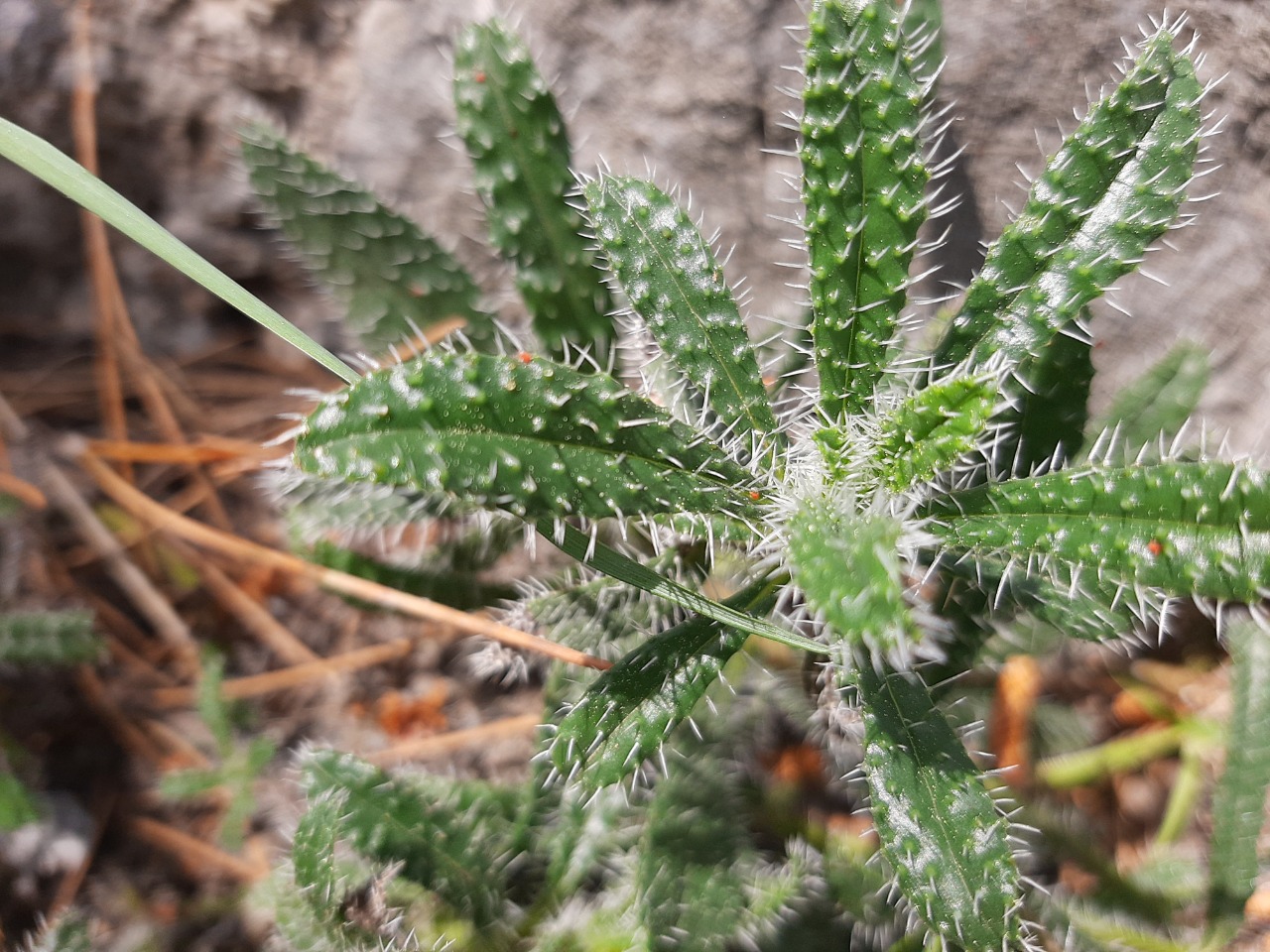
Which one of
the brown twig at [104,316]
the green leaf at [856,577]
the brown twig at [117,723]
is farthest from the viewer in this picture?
the brown twig at [104,316]

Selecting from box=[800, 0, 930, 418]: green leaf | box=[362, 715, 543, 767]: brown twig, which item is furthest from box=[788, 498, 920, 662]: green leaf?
box=[362, 715, 543, 767]: brown twig

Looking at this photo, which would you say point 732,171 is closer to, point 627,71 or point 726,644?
point 627,71

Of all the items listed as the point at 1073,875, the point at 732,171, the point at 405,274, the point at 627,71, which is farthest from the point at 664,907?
the point at 627,71

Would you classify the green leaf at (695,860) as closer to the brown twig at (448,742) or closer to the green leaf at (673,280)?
the brown twig at (448,742)

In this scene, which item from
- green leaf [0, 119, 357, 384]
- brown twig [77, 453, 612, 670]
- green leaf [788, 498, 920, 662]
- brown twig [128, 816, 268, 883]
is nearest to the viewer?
Answer: green leaf [788, 498, 920, 662]

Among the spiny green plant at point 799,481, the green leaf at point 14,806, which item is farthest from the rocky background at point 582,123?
the green leaf at point 14,806

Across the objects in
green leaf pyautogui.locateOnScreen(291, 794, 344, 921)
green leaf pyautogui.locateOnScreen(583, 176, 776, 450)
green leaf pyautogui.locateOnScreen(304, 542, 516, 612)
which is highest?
green leaf pyautogui.locateOnScreen(583, 176, 776, 450)

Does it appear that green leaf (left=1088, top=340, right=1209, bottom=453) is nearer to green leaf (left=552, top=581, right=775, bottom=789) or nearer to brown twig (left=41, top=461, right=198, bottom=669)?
green leaf (left=552, top=581, right=775, bottom=789)
